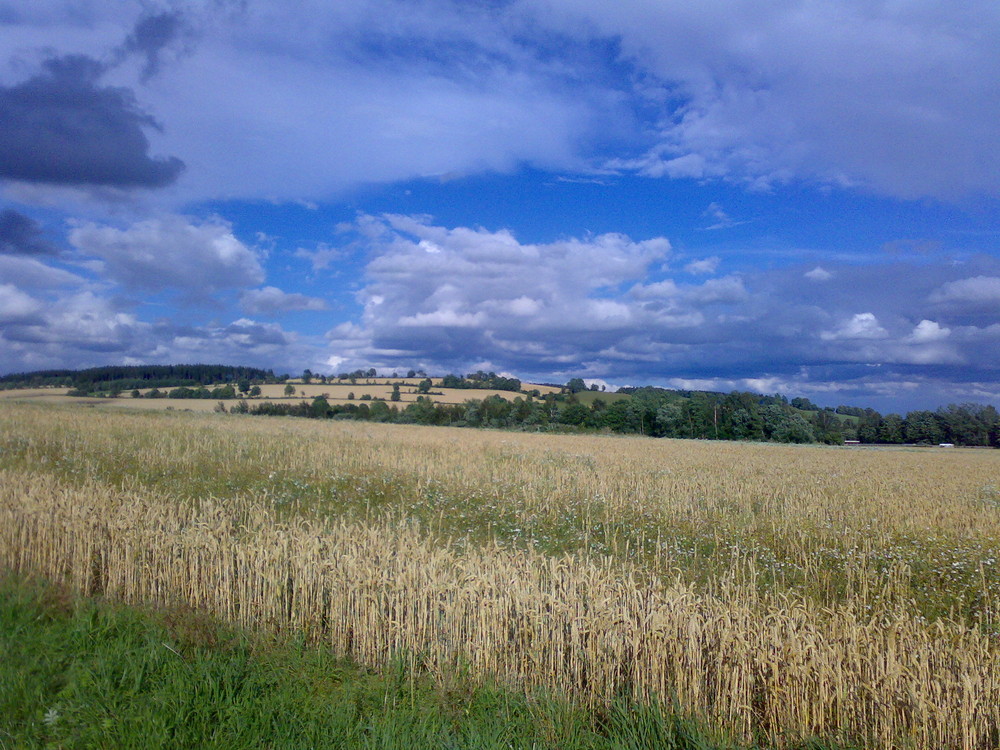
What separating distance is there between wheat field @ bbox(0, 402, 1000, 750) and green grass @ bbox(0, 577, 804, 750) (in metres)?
0.34

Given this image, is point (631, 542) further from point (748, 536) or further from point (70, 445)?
point (70, 445)

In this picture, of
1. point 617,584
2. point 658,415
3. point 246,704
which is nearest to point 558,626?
point 617,584

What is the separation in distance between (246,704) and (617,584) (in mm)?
3671

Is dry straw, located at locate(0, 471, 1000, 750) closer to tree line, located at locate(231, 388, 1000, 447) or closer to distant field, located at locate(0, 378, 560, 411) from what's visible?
tree line, located at locate(231, 388, 1000, 447)

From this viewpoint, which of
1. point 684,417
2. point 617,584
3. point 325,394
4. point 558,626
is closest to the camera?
point 558,626

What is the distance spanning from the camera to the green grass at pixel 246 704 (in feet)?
14.8

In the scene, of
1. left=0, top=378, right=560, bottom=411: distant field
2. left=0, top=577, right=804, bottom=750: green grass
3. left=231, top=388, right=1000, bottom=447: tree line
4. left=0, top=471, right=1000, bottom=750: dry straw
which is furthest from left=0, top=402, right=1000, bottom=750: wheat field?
left=0, top=378, right=560, bottom=411: distant field

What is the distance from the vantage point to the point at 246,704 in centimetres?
487

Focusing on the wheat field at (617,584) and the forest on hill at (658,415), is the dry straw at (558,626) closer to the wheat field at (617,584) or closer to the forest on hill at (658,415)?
the wheat field at (617,584)

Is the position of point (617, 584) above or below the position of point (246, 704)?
above

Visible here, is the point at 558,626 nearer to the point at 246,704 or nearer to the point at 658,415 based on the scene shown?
the point at 246,704

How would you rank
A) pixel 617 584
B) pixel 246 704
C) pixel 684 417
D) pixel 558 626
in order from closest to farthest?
pixel 246 704 < pixel 558 626 < pixel 617 584 < pixel 684 417

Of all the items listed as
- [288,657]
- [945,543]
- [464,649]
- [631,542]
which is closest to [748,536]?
[631,542]

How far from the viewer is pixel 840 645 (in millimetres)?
4969
